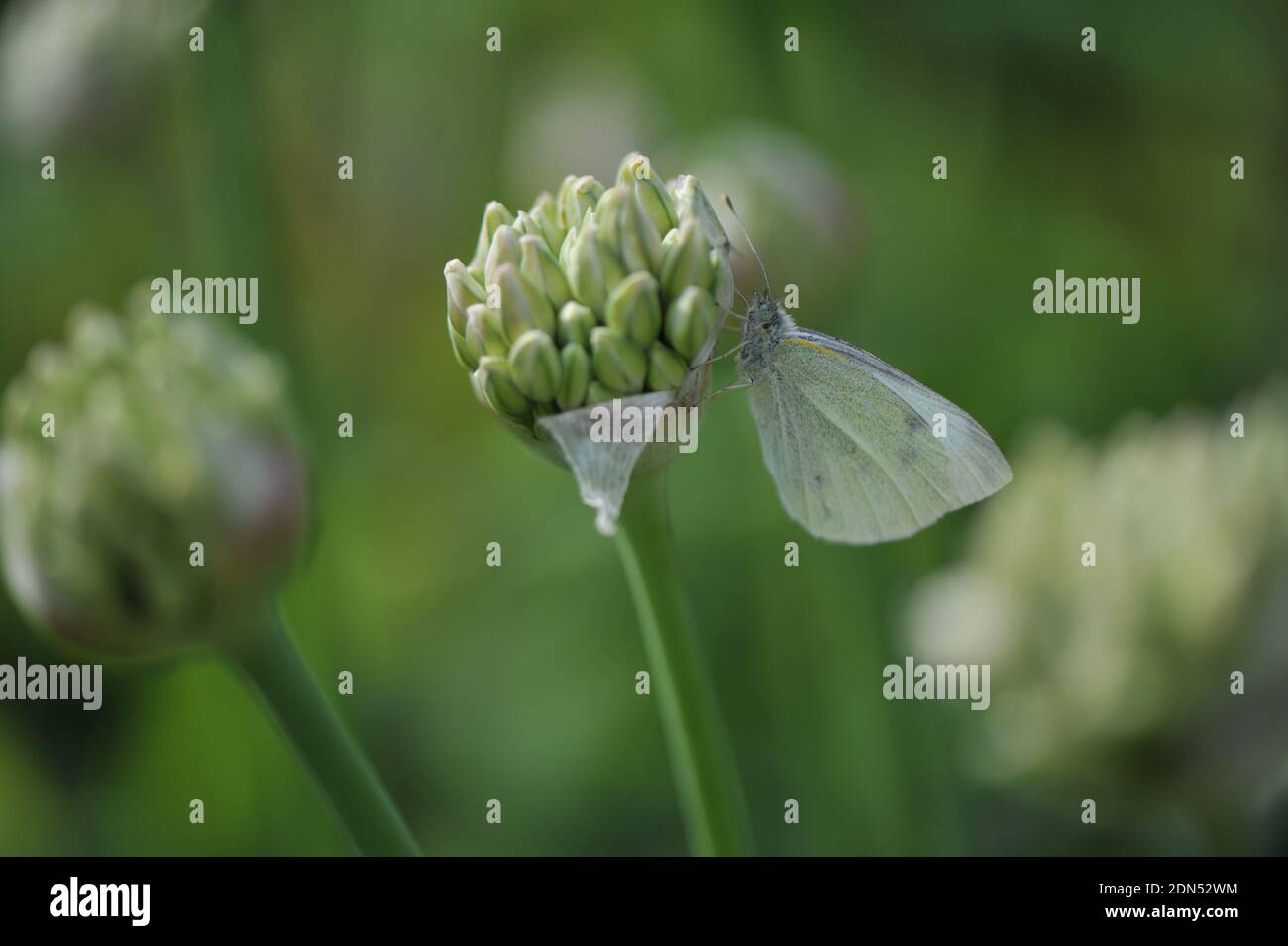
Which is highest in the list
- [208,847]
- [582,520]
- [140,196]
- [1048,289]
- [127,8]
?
[127,8]

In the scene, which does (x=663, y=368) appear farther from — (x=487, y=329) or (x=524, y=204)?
(x=524, y=204)

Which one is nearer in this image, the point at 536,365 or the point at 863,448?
the point at 536,365

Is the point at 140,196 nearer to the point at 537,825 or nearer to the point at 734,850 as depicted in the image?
the point at 537,825

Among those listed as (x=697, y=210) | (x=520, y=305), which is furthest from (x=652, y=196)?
(x=520, y=305)

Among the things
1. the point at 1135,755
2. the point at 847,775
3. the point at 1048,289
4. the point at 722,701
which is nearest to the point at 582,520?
the point at 722,701

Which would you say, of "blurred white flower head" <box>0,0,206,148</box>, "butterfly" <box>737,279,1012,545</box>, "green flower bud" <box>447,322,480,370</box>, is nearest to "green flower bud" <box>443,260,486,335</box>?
"green flower bud" <box>447,322,480,370</box>

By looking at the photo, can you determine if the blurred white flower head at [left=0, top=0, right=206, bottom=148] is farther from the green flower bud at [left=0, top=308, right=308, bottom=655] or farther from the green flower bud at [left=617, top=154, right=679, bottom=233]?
the green flower bud at [left=617, top=154, right=679, bottom=233]
